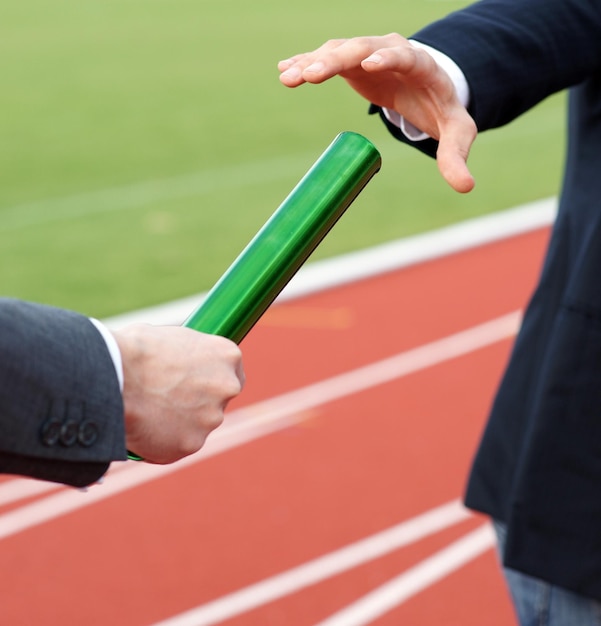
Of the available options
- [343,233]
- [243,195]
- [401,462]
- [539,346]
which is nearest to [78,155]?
[243,195]


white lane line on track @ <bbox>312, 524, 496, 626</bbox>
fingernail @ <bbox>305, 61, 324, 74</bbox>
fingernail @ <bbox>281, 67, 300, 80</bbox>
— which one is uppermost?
fingernail @ <bbox>305, 61, 324, 74</bbox>

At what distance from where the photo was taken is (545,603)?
1758 millimetres

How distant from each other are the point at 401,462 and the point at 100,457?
3213mm

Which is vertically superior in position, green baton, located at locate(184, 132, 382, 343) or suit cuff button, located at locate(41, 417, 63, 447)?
green baton, located at locate(184, 132, 382, 343)

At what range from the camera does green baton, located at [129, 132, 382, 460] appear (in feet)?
3.87

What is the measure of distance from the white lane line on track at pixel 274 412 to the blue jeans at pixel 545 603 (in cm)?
225

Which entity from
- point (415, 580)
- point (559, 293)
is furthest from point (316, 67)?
point (415, 580)

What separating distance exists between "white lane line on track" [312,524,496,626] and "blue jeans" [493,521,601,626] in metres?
1.50

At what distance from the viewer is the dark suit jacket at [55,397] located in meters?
1.05

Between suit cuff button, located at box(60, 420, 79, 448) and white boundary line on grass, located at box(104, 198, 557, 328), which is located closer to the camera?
suit cuff button, located at box(60, 420, 79, 448)

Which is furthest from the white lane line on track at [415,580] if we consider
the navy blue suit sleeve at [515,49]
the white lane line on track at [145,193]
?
the white lane line on track at [145,193]

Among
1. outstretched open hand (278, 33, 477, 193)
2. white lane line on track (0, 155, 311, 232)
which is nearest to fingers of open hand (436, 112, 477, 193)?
outstretched open hand (278, 33, 477, 193)

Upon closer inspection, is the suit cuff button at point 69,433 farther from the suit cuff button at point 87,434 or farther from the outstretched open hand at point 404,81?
the outstretched open hand at point 404,81

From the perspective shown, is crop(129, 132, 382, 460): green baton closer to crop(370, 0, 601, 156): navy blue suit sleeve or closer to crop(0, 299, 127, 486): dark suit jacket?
crop(0, 299, 127, 486): dark suit jacket
